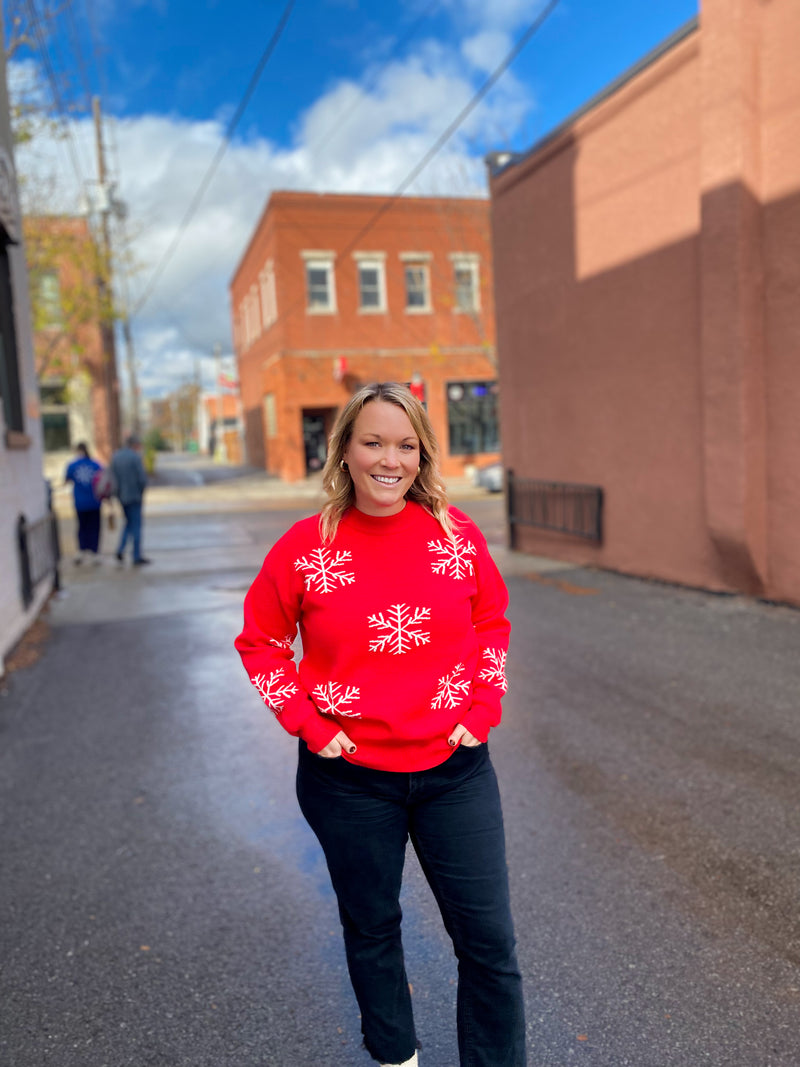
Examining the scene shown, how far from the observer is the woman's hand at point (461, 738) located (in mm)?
2016

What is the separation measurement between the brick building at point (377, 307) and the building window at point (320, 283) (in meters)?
0.03

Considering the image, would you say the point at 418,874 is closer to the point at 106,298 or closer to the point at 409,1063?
the point at 409,1063

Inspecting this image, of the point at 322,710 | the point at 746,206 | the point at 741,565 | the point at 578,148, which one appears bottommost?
the point at 741,565

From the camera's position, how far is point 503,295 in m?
12.3

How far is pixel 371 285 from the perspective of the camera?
1154 inches

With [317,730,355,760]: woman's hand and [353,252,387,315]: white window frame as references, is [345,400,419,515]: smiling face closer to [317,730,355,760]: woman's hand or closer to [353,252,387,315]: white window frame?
[317,730,355,760]: woman's hand

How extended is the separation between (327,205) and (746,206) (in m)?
23.4

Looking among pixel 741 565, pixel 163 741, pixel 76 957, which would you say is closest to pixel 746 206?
pixel 741 565

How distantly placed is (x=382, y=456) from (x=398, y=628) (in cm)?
41

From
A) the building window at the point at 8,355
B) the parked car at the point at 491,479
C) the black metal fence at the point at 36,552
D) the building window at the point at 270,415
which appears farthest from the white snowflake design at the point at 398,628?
the building window at the point at 270,415

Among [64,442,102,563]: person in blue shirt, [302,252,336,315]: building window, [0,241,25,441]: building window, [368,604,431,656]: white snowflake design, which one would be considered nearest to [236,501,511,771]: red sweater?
[368,604,431,656]: white snowflake design

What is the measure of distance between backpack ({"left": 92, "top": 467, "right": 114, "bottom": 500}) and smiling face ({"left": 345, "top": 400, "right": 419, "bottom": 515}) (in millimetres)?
10879

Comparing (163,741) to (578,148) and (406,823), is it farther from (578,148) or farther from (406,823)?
(578,148)

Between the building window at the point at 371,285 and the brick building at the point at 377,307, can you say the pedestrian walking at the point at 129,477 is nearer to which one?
the brick building at the point at 377,307
